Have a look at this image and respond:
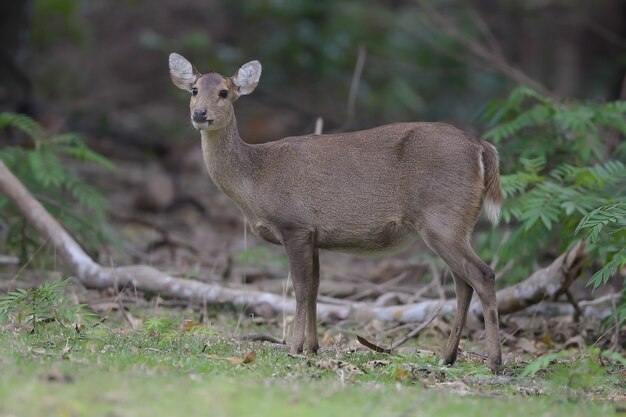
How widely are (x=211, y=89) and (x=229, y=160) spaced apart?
0.62m

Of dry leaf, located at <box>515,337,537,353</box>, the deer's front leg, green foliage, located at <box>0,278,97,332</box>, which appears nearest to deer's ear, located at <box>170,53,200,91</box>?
the deer's front leg

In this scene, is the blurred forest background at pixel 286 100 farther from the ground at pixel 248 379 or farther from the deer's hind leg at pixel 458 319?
the ground at pixel 248 379

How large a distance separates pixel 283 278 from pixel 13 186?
3.56 meters

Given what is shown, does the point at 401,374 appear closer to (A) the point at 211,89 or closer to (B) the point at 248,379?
(B) the point at 248,379

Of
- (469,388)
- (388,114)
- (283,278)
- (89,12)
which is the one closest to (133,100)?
(89,12)

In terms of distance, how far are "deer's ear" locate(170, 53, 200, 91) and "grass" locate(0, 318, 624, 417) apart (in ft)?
6.89

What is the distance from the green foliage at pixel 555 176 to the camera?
344 inches

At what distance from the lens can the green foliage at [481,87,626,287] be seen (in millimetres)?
8742

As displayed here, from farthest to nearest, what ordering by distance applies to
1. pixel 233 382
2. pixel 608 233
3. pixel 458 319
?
pixel 458 319
pixel 608 233
pixel 233 382

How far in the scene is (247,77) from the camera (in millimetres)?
8633

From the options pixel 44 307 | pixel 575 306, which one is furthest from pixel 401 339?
pixel 44 307

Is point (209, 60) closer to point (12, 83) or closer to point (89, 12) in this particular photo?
point (12, 83)

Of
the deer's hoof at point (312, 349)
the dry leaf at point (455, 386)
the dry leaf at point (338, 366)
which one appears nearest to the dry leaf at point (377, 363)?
the dry leaf at point (338, 366)

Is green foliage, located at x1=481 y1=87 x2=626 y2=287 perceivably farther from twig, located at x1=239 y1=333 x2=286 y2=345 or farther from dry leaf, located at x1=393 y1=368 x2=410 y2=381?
twig, located at x1=239 y1=333 x2=286 y2=345
